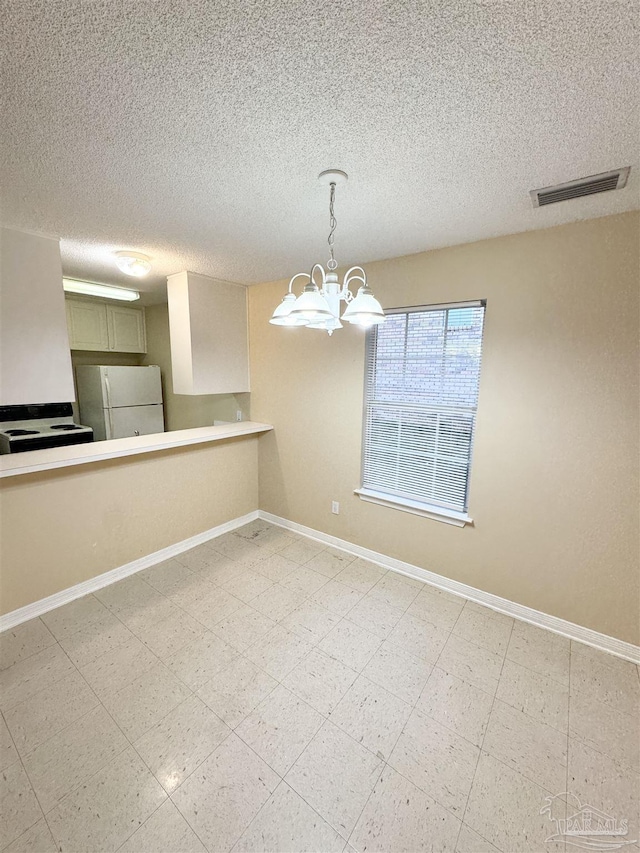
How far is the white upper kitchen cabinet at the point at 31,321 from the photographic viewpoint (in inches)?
83.1

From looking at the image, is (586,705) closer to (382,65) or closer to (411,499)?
(411,499)

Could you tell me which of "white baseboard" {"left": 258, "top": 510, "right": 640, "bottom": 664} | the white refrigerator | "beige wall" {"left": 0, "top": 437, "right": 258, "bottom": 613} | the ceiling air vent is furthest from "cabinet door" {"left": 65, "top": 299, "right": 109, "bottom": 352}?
the ceiling air vent

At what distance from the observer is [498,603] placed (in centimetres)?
235

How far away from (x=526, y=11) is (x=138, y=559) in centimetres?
347

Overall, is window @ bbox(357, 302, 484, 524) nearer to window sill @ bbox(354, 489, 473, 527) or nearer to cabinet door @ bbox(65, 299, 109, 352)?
window sill @ bbox(354, 489, 473, 527)

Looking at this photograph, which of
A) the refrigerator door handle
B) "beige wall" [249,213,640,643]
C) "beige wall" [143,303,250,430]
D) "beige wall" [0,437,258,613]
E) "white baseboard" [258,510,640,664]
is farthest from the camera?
"beige wall" [143,303,250,430]

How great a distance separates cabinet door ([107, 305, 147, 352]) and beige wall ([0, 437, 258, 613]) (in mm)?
2211

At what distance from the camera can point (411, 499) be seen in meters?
2.74

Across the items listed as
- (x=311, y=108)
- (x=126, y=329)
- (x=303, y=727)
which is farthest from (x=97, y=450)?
(x=126, y=329)

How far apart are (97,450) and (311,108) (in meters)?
2.35

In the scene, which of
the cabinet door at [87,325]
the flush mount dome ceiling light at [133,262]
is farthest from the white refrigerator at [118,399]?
the flush mount dome ceiling light at [133,262]

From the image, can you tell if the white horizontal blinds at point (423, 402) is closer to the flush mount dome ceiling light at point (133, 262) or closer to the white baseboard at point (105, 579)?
the white baseboard at point (105, 579)

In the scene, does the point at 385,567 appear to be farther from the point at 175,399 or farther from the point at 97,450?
the point at 175,399

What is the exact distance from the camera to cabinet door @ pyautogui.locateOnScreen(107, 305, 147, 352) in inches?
167
